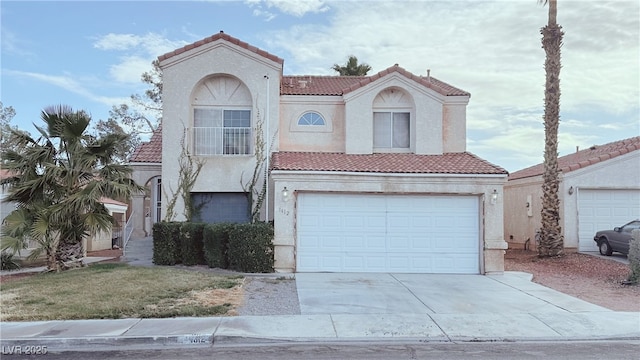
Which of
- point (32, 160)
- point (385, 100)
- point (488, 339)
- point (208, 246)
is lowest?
point (488, 339)

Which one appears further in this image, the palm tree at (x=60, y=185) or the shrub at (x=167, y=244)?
the shrub at (x=167, y=244)

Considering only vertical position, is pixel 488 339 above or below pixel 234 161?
below

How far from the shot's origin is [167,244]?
1541 centimetres

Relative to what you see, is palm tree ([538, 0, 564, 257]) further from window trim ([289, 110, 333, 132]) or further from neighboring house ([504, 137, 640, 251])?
window trim ([289, 110, 333, 132])

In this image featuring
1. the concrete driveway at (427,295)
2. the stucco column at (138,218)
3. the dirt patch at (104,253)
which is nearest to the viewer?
the concrete driveway at (427,295)

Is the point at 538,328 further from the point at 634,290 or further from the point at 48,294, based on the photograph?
the point at 48,294

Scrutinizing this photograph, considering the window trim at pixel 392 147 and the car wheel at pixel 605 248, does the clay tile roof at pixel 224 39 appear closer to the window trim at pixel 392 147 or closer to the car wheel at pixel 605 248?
the window trim at pixel 392 147

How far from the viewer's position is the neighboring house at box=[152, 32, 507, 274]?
1480 cm

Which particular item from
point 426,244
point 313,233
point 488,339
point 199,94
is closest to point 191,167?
point 199,94

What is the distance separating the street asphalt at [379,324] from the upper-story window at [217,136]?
6.86 m

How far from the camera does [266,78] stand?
16828 mm

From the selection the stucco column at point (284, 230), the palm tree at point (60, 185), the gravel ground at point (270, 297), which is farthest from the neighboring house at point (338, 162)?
the palm tree at point (60, 185)

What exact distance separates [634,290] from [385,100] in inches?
366

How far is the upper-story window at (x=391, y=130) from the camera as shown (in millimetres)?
17562
